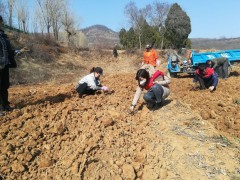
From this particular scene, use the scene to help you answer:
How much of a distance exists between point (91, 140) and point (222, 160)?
5.76 feet

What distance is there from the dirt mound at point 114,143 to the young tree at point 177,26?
29351mm

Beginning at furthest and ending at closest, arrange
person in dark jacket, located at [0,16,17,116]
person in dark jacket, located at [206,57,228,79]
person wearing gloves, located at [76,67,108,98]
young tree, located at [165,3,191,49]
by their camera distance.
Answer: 1. young tree, located at [165,3,191,49]
2. person in dark jacket, located at [206,57,228,79]
3. person wearing gloves, located at [76,67,108,98]
4. person in dark jacket, located at [0,16,17,116]

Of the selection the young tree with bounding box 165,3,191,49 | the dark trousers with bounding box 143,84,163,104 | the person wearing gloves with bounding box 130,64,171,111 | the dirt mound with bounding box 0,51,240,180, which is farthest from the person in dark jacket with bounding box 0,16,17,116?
the young tree with bounding box 165,3,191,49

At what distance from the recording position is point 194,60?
12320 mm

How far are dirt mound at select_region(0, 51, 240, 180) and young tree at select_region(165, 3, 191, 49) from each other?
29351 millimetres

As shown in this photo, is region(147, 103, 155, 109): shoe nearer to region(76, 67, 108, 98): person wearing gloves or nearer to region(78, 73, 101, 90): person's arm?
region(76, 67, 108, 98): person wearing gloves

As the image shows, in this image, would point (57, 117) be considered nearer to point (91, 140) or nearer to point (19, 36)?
point (91, 140)

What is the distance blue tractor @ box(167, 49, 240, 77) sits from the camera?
40.3 ft

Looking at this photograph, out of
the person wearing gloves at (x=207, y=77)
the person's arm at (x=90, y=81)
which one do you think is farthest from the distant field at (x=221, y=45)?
the person's arm at (x=90, y=81)

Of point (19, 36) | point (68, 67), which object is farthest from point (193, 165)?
point (19, 36)

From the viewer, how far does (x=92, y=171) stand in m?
3.70

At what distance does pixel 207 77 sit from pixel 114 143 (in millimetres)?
4724

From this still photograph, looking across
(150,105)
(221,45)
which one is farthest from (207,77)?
(221,45)

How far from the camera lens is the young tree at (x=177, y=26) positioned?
34312 mm
